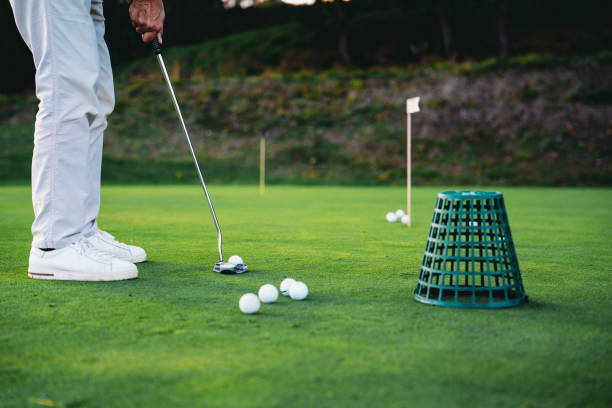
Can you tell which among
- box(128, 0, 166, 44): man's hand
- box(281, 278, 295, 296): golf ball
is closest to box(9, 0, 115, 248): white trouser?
box(128, 0, 166, 44): man's hand

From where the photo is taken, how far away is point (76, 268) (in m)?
2.87

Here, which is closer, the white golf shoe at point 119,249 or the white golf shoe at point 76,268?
the white golf shoe at point 76,268

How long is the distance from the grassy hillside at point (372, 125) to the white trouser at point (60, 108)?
46.2ft

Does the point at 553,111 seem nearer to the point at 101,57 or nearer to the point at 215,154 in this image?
the point at 215,154

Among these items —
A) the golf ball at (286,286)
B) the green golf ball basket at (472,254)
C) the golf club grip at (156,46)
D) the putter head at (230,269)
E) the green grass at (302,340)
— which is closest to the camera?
the green grass at (302,340)

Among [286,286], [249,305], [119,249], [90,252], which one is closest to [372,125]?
[119,249]

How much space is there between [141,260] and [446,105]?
18.7m

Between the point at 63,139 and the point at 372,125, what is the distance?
708 inches

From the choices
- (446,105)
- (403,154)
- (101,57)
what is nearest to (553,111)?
(446,105)

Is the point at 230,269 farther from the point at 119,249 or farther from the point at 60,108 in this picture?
the point at 60,108

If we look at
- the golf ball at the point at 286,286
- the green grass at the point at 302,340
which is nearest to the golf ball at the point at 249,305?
the green grass at the point at 302,340

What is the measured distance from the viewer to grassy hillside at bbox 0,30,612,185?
17703 millimetres

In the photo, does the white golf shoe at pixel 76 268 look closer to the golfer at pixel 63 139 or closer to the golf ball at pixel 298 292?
the golfer at pixel 63 139

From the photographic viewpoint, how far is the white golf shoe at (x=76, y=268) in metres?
2.86
